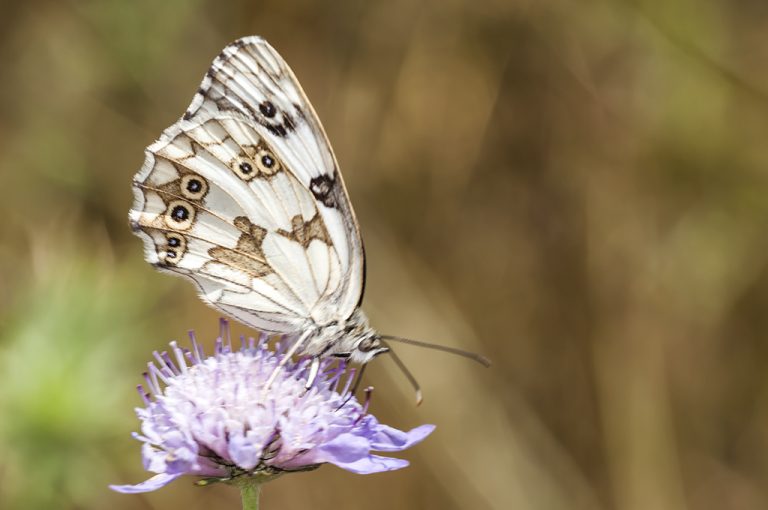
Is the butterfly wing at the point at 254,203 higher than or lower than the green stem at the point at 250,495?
higher

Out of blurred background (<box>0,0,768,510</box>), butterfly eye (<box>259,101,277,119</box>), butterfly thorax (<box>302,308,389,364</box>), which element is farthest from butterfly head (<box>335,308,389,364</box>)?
blurred background (<box>0,0,768,510</box>)

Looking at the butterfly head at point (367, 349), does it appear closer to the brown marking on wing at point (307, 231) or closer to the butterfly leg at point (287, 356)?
the butterfly leg at point (287, 356)

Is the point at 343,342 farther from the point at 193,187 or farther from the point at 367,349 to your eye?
the point at 193,187

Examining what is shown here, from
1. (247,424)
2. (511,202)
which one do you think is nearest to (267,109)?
(247,424)

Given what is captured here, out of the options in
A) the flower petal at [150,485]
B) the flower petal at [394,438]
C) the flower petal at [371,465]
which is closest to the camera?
the flower petal at [150,485]

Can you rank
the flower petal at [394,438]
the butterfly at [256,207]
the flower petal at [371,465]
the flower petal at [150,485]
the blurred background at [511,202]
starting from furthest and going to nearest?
the blurred background at [511,202] → the butterfly at [256,207] → the flower petal at [394,438] → the flower petal at [371,465] → the flower petal at [150,485]

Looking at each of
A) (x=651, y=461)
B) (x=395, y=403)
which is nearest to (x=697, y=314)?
(x=651, y=461)

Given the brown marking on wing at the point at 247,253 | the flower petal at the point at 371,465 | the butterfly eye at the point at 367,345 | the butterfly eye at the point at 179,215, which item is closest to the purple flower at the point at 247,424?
the flower petal at the point at 371,465

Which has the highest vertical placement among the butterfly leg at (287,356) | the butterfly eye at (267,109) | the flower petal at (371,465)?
the butterfly eye at (267,109)
